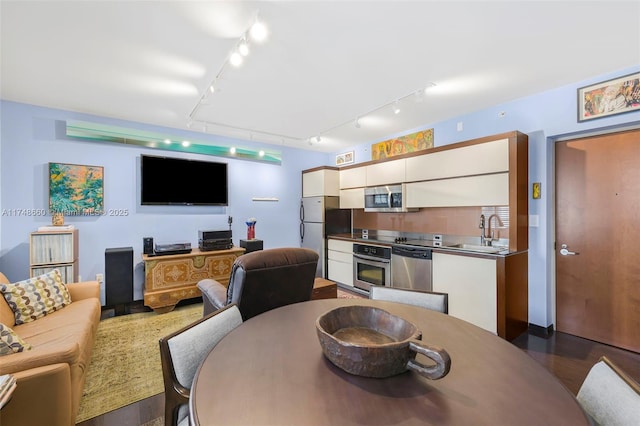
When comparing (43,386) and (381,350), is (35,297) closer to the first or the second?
(43,386)

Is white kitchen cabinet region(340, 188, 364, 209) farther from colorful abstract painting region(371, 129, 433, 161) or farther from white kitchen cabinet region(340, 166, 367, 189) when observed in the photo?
colorful abstract painting region(371, 129, 433, 161)

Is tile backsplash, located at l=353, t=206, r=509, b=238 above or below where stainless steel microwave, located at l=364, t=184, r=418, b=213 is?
below

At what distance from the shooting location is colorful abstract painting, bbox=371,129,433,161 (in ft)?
13.5

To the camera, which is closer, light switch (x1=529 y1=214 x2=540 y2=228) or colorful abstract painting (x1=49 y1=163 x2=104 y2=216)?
light switch (x1=529 y1=214 x2=540 y2=228)

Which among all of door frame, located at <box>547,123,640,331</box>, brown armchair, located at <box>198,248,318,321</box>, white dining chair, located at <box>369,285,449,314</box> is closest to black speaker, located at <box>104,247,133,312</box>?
brown armchair, located at <box>198,248,318,321</box>

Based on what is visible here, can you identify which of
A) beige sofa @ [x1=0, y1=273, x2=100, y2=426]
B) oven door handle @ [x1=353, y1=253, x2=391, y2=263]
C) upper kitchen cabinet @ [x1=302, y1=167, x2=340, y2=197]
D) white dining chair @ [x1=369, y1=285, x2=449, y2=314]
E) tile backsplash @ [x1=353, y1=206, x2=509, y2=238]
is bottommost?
beige sofa @ [x1=0, y1=273, x2=100, y2=426]

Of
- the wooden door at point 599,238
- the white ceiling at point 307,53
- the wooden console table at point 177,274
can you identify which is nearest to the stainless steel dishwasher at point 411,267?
the wooden door at point 599,238

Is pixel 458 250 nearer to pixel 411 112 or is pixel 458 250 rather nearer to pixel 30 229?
pixel 411 112

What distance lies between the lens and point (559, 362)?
243 cm

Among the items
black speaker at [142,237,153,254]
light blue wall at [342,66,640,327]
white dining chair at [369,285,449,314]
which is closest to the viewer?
white dining chair at [369,285,449,314]

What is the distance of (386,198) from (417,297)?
8.54ft

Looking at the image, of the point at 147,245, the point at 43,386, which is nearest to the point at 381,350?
the point at 43,386

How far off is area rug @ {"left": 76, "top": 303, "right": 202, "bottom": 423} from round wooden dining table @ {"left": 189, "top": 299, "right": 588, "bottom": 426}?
1637 millimetres

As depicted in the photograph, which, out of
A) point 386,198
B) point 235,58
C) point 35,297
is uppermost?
point 235,58
